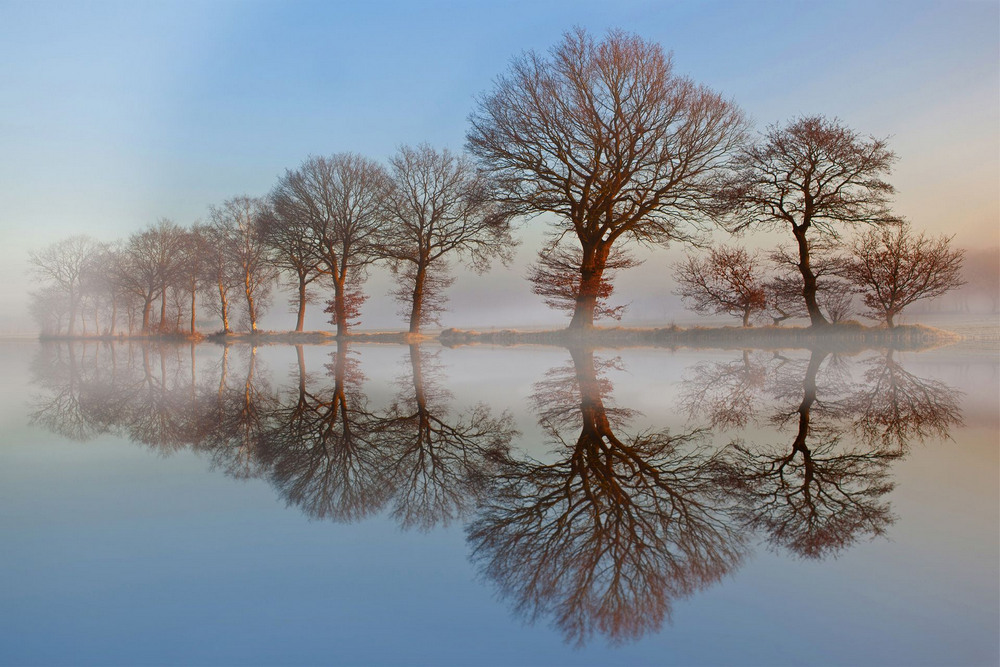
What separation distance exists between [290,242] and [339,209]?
3.12 meters

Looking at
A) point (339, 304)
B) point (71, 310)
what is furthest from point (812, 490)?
point (71, 310)

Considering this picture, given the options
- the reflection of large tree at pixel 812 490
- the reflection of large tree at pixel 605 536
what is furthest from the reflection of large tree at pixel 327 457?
the reflection of large tree at pixel 812 490

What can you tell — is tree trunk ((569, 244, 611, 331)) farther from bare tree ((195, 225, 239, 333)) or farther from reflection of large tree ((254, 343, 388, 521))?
bare tree ((195, 225, 239, 333))

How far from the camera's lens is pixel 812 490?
9.09ft

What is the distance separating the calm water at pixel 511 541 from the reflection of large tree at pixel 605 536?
13 mm

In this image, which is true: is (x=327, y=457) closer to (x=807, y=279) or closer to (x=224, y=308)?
(x=807, y=279)

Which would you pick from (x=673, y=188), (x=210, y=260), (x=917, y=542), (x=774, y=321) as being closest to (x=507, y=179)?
(x=673, y=188)

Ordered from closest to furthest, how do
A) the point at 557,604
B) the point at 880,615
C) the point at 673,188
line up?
the point at 880,615, the point at 557,604, the point at 673,188

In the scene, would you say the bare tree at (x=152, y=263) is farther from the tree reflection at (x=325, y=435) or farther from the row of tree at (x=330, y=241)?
the tree reflection at (x=325, y=435)

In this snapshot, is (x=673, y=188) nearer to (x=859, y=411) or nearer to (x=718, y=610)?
(x=859, y=411)

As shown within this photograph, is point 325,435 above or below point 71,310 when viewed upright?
below

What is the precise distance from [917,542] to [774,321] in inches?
821

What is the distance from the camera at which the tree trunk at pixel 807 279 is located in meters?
18.7

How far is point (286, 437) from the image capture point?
4.35m
